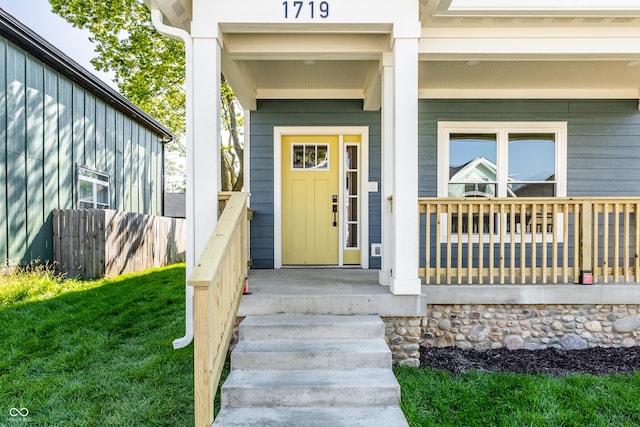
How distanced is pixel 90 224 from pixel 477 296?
20.4 ft

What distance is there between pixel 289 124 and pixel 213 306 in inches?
145

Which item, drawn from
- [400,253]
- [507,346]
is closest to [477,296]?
[507,346]

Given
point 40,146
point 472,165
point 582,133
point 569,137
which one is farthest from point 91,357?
point 582,133

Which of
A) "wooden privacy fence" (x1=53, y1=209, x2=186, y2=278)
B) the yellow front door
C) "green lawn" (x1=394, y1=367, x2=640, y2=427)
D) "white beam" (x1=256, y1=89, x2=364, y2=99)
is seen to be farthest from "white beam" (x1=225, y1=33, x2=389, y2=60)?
"wooden privacy fence" (x1=53, y1=209, x2=186, y2=278)

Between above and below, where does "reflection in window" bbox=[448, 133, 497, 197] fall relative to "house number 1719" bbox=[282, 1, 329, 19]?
below

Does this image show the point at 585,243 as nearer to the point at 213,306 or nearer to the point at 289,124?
the point at 213,306

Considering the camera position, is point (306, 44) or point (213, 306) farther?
point (306, 44)

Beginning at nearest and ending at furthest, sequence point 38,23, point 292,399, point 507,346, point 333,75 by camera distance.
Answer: point 292,399
point 507,346
point 333,75
point 38,23

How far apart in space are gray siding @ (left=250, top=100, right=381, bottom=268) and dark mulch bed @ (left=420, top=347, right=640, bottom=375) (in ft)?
6.91

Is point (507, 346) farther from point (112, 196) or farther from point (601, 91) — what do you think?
point (112, 196)

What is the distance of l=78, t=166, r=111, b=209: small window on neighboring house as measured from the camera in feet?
26.2

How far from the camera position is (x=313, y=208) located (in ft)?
18.6

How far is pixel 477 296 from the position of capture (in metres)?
3.63

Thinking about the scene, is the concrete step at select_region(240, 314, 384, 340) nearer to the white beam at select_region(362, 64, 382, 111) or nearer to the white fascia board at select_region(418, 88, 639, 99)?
the white beam at select_region(362, 64, 382, 111)
